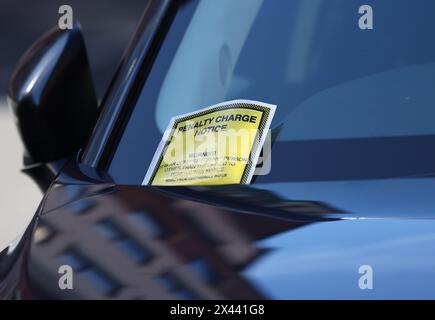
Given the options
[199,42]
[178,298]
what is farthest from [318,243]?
[199,42]

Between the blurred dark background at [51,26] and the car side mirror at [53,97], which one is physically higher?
the blurred dark background at [51,26]

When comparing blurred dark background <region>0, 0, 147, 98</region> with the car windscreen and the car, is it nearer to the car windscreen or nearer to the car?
the car

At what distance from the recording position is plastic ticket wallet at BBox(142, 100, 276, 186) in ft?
5.91

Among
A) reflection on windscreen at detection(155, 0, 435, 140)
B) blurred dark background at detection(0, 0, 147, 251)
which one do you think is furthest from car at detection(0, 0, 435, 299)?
blurred dark background at detection(0, 0, 147, 251)

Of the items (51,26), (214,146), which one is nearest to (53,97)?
(214,146)

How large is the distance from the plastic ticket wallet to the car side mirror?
1.30 feet

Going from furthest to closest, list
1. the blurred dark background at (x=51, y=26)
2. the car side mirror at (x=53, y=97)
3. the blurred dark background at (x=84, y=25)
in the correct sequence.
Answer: the blurred dark background at (x=84, y=25)
the blurred dark background at (x=51, y=26)
the car side mirror at (x=53, y=97)

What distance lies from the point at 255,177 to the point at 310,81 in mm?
231

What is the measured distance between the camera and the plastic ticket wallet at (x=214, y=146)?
1803 mm

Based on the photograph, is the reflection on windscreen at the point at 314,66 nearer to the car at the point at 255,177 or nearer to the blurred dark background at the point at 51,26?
the car at the point at 255,177

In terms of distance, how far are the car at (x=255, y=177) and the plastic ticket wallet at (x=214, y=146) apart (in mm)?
25

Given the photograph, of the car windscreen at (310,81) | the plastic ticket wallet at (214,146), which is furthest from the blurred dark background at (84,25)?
the plastic ticket wallet at (214,146)

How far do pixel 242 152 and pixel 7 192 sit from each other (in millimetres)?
2799

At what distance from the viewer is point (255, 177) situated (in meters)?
1.78
